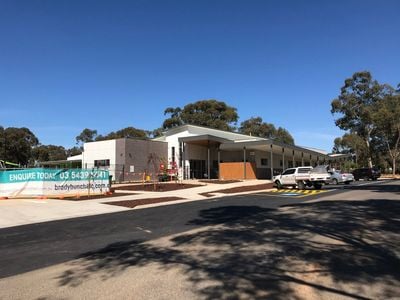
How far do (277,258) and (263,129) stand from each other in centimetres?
9568

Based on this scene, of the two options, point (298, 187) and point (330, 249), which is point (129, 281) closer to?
point (330, 249)

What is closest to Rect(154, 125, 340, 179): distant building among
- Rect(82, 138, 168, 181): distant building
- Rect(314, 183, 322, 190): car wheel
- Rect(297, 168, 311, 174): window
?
Rect(82, 138, 168, 181): distant building

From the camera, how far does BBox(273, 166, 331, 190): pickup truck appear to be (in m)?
30.0

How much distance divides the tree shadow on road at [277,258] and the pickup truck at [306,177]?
16632 millimetres

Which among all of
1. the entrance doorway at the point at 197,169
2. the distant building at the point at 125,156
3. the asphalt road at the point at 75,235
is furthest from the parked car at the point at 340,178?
the asphalt road at the point at 75,235

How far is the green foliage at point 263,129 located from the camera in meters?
102

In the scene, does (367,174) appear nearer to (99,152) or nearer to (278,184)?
(278,184)

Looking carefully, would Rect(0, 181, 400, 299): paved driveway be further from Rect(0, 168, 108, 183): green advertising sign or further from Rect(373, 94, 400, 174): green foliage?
Rect(373, 94, 400, 174): green foliage

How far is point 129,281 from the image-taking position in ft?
21.8

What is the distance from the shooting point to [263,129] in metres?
102

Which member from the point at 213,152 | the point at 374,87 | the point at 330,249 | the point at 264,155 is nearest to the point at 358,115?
the point at 374,87

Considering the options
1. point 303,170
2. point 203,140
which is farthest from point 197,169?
point 303,170

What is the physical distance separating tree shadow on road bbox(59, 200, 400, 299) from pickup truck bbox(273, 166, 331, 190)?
1663cm

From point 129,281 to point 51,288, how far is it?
1.22 metres
